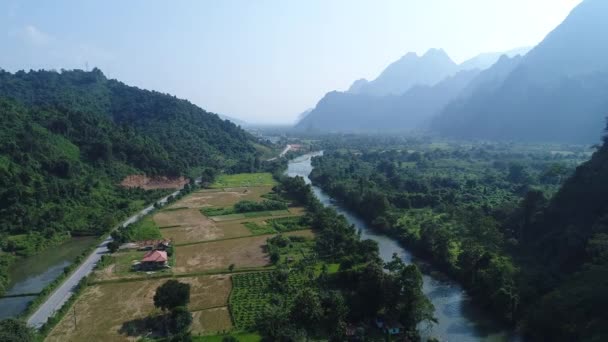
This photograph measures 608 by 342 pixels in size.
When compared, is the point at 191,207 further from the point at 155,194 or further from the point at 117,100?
the point at 117,100

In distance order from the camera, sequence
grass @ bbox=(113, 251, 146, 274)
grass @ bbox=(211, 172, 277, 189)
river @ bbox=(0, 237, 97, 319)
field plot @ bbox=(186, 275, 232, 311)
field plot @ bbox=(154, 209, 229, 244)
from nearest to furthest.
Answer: field plot @ bbox=(186, 275, 232, 311) → river @ bbox=(0, 237, 97, 319) → grass @ bbox=(113, 251, 146, 274) → field plot @ bbox=(154, 209, 229, 244) → grass @ bbox=(211, 172, 277, 189)

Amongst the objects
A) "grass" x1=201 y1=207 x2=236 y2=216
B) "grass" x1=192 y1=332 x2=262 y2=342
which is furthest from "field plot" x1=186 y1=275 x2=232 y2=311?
"grass" x1=201 y1=207 x2=236 y2=216

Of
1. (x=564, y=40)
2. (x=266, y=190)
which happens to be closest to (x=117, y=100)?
(x=266, y=190)

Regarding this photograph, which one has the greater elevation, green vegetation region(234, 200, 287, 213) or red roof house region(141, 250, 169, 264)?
red roof house region(141, 250, 169, 264)

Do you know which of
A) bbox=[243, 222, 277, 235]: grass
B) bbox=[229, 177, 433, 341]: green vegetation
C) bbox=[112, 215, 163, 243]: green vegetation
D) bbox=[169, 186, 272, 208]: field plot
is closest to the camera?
bbox=[229, 177, 433, 341]: green vegetation

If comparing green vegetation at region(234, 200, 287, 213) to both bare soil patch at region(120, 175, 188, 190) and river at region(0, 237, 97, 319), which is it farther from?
bare soil patch at region(120, 175, 188, 190)

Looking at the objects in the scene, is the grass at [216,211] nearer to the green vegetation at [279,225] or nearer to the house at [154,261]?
the green vegetation at [279,225]

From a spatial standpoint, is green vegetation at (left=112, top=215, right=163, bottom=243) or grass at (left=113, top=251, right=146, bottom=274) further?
green vegetation at (left=112, top=215, right=163, bottom=243)

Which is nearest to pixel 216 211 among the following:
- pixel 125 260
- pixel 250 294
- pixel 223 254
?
pixel 223 254
